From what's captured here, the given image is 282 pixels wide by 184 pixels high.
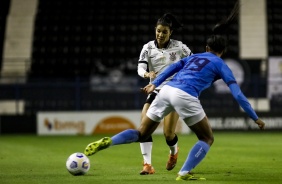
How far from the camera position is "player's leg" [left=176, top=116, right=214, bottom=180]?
818cm

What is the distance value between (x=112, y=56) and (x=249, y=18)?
6021 mm

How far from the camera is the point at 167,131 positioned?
9.84 m

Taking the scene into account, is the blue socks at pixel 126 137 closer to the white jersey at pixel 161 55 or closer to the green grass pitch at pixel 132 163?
the green grass pitch at pixel 132 163

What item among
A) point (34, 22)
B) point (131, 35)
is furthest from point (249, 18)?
point (34, 22)

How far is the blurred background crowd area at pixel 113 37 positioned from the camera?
2311 centimetres

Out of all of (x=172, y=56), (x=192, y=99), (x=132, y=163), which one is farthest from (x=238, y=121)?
(x=192, y=99)

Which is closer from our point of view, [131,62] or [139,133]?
[139,133]

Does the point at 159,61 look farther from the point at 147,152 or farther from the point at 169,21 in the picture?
the point at 147,152

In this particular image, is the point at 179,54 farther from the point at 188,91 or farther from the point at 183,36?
the point at 183,36

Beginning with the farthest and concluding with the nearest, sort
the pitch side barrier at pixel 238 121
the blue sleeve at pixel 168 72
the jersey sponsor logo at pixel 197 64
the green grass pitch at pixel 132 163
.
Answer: the pitch side barrier at pixel 238 121, the green grass pitch at pixel 132 163, the blue sleeve at pixel 168 72, the jersey sponsor logo at pixel 197 64

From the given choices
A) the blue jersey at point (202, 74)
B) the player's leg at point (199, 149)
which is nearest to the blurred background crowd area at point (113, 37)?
the blue jersey at point (202, 74)

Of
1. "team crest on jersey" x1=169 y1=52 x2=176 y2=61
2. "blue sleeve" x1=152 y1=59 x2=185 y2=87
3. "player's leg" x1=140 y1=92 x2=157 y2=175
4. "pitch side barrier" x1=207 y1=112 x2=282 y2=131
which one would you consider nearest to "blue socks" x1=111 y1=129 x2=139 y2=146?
"blue sleeve" x1=152 y1=59 x2=185 y2=87

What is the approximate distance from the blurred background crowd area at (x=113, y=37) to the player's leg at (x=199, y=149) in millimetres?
13792

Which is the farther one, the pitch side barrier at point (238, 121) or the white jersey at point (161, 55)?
the pitch side barrier at point (238, 121)
